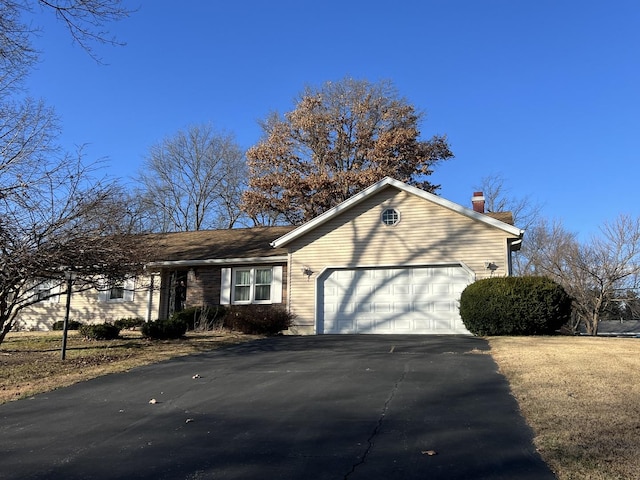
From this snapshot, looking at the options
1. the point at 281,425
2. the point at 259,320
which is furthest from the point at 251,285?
the point at 281,425

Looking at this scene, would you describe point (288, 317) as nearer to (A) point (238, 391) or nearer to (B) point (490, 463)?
(A) point (238, 391)

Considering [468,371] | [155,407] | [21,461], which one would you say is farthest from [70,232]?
[468,371]

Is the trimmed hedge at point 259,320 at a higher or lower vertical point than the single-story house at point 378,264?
lower

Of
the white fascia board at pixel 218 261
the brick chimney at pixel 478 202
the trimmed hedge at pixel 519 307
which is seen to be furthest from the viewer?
the brick chimney at pixel 478 202

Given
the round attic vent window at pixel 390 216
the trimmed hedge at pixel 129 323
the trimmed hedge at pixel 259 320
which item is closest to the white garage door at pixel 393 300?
the trimmed hedge at pixel 259 320

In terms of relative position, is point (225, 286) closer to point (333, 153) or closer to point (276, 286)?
point (276, 286)

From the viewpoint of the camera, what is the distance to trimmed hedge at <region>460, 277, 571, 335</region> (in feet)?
48.1

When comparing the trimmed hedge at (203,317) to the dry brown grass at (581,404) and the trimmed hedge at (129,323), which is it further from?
the dry brown grass at (581,404)

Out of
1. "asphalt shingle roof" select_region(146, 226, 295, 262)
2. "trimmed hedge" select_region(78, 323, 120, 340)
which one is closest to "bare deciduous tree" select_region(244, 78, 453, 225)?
"asphalt shingle roof" select_region(146, 226, 295, 262)

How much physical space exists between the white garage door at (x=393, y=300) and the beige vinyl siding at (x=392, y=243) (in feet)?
1.17

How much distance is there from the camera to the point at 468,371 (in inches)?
352

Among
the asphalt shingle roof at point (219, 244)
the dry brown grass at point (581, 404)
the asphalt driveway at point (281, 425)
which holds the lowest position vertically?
the asphalt driveway at point (281, 425)

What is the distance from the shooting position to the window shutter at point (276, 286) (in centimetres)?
1966

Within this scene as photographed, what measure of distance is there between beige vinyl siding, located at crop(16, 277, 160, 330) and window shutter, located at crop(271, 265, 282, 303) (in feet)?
16.8
